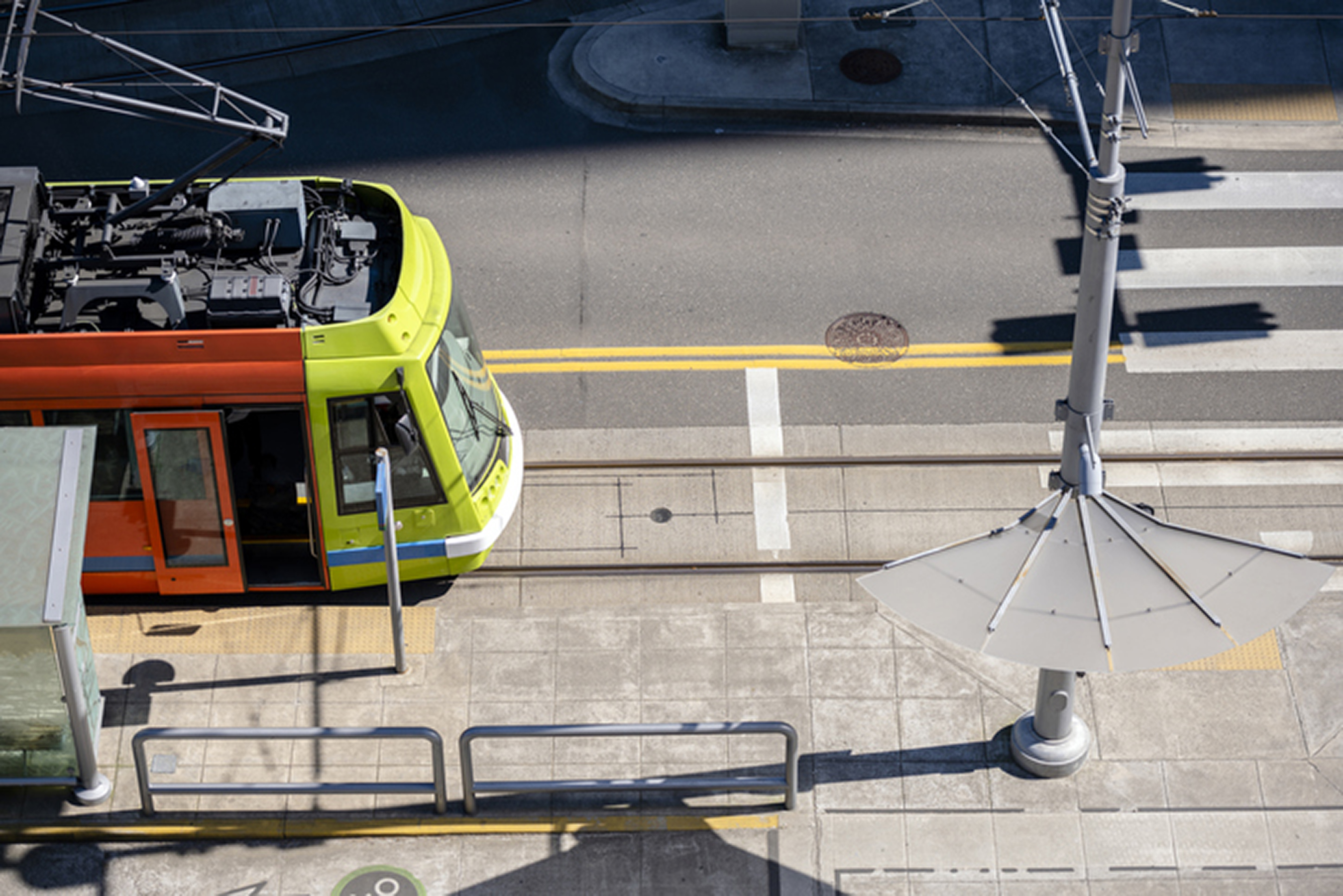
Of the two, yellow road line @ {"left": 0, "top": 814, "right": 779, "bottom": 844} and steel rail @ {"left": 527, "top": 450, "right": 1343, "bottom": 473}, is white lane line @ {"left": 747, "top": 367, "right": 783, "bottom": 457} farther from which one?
yellow road line @ {"left": 0, "top": 814, "right": 779, "bottom": 844}

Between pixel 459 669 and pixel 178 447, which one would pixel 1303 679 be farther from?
pixel 178 447

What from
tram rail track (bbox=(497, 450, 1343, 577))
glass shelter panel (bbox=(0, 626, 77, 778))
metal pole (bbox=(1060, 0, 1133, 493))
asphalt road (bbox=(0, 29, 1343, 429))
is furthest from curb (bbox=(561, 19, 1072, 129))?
glass shelter panel (bbox=(0, 626, 77, 778))

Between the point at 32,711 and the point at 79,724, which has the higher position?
the point at 32,711

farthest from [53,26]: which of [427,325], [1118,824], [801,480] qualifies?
[1118,824]

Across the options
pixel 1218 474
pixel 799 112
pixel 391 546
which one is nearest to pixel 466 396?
pixel 391 546

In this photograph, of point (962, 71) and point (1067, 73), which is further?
point (962, 71)

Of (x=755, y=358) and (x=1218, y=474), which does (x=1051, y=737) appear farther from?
(x=755, y=358)

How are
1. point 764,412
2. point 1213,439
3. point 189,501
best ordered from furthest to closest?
point 764,412 < point 1213,439 < point 189,501
